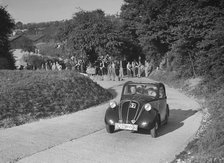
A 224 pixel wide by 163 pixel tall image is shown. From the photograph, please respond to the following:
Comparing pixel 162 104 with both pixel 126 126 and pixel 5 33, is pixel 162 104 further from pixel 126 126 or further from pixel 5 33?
pixel 5 33

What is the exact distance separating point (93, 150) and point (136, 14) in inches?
1335

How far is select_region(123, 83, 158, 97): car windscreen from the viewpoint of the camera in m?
11.8

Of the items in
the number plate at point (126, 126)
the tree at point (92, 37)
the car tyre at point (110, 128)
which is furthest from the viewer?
the tree at point (92, 37)

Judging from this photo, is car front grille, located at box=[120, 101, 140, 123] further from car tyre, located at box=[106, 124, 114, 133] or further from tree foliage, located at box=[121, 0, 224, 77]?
tree foliage, located at box=[121, 0, 224, 77]

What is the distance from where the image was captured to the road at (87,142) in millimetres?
8328

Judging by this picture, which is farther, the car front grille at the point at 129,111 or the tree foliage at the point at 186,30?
the tree foliage at the point at 186,30

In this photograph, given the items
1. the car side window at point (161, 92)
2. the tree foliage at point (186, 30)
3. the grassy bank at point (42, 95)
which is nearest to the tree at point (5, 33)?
the tree foliage at point (186, 30)

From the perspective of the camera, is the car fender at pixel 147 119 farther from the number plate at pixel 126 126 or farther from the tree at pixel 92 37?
the tree at pixel 92 37

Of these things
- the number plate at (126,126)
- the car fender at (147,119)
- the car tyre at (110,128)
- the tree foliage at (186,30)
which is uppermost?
the tree foliage at (186,30)

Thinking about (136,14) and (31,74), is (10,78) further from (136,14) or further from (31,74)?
(136,14)

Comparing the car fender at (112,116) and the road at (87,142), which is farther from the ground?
the car fender at (112,116)

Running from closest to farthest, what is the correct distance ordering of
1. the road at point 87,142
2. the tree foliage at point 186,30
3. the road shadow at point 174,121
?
the road at point 87,142
the road shadow at point 174,121
the tree foliage at point 186,30

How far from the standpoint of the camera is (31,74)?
1850cm

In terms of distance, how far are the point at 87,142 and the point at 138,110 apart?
1.91 m
